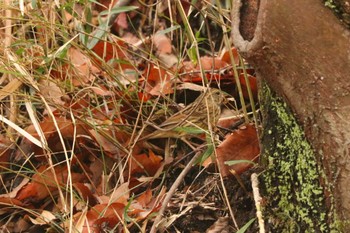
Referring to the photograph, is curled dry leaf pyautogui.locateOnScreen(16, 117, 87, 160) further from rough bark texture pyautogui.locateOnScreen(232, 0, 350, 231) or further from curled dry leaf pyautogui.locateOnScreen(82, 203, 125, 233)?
rough bark texture pyautogui.locateOnScreen(232, 0, 350, 231)

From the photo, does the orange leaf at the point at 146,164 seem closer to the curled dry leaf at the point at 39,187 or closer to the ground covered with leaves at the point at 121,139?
the ground covered with leaves at the point at 121,139

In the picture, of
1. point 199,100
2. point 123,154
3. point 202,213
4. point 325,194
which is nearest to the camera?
point 325,194

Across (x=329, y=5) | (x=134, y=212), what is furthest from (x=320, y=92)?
(x=134, y=212)

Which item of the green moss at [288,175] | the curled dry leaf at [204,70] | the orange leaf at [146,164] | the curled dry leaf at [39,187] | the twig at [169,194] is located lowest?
the curled dry leaf at [39,187]

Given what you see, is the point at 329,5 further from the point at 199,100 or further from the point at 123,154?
the point at 123,154

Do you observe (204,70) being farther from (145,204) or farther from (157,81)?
(145,204)

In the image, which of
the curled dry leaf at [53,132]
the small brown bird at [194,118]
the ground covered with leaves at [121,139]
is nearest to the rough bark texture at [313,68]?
the ground covered with leaves at [121,139]
